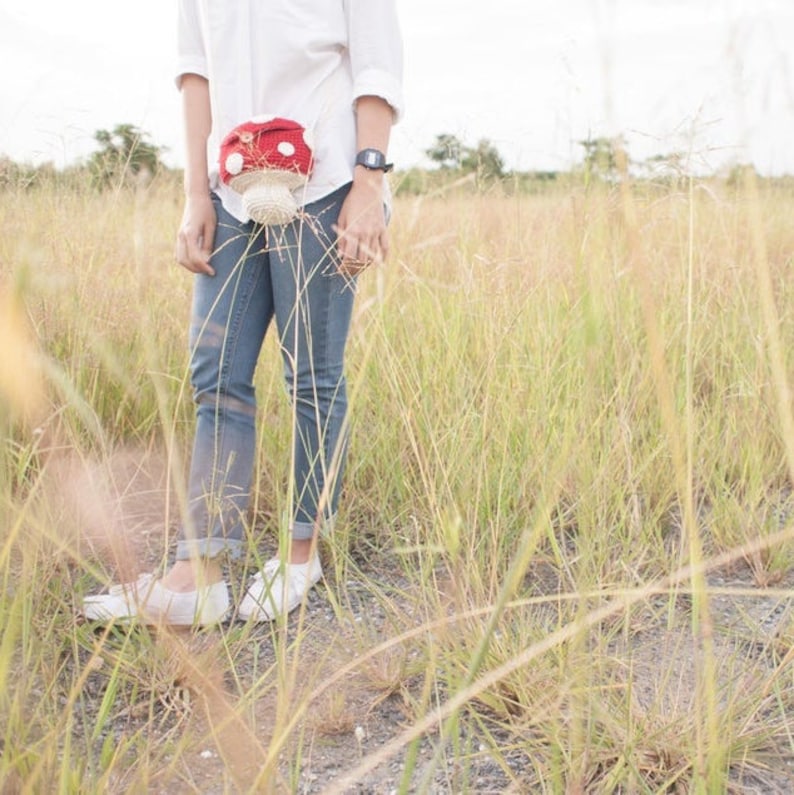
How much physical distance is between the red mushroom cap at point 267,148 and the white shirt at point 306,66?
6 cm

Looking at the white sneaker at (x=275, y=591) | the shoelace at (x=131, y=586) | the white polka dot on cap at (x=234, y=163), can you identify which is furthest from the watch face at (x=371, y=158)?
the shoelace at (x=131, y=586)

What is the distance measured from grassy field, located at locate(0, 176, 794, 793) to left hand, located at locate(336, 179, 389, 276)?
10 centimetres

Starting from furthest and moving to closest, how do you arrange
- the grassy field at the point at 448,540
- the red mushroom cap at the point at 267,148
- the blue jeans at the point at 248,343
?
the blue jeans at the point at 248,343 < the red mushroom cap at the point at 267,148 < the grassy field at the point at 448,540

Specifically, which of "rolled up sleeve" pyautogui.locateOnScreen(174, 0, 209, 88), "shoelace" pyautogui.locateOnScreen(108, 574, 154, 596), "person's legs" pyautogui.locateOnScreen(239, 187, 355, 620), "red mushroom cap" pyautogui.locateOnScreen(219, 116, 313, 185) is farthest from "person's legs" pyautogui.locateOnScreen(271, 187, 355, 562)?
"rolled up sleeve" pyautogui.locateOnScreen(174, 0, 209, 88)

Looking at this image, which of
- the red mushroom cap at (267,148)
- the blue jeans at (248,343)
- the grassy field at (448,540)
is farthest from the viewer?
the blue jeans at (248,343)

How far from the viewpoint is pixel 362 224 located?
5.30 feet

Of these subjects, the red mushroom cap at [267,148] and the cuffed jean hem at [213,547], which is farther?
the cuffed jean hem at [213,547]

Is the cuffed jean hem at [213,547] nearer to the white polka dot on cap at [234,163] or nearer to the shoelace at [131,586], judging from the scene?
the shoelace at [131,586]

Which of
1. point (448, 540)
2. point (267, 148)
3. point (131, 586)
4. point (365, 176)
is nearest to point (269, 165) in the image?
point (267, 148)

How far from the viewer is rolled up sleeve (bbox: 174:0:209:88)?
179 centimetres

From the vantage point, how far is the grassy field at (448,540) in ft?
3.22

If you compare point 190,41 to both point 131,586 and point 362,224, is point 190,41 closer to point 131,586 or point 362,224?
point 362,224

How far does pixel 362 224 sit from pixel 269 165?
195 millimetres

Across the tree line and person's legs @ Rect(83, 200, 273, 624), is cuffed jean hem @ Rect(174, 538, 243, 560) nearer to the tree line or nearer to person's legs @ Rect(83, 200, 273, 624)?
person's legs @ Rect(83, 200, 273, 624)
